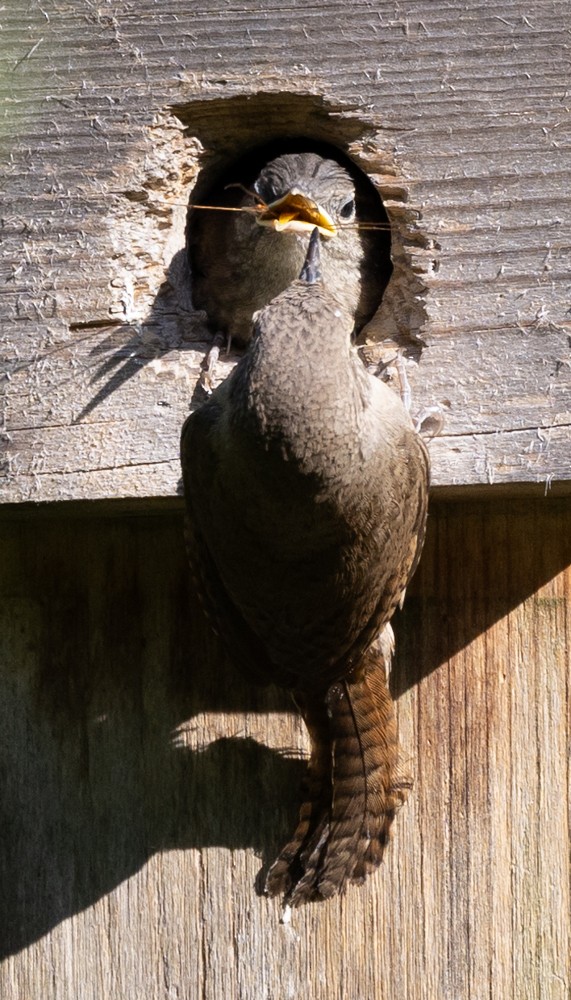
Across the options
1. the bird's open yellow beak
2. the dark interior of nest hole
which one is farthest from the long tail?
the dark interior of nest hole

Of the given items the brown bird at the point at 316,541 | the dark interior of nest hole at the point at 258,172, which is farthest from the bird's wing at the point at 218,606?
the dark interior of nest hole at the point at 258,172

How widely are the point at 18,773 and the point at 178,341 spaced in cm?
106

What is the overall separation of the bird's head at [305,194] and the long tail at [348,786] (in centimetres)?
98

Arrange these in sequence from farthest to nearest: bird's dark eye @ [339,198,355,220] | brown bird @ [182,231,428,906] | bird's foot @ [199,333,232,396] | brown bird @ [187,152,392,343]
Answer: bird's dark eye @ [339,198,355,220] < brown bird @ [187,152,392,343] < bird's foot @ [199,333,232,396] < brown bird @ [182,231,428,906]

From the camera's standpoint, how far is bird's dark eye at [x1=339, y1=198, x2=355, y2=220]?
380 centimetres

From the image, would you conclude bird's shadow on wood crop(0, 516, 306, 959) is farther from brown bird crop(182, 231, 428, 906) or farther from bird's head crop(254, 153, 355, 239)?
bird's head crop(254, 153, 355, 239)

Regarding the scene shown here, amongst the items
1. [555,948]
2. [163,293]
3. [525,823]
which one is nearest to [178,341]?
[163,293]

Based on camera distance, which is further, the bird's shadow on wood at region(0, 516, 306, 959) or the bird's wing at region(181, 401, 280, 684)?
the bird's shadow on wood at region(0, 516, 306, 959)

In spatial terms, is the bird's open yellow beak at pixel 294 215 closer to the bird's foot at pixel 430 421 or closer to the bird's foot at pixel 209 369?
the bird's foot at pixel 209 369

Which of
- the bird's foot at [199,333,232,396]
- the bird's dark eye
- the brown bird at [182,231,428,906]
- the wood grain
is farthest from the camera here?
the bird's dark eye

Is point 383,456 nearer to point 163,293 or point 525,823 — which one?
point 163,293

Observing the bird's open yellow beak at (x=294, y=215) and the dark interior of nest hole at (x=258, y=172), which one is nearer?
the bird's open yellow beak at (x=294, y=215)

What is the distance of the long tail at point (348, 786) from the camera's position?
3057 millimetres

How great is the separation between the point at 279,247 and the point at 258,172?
0.20m
